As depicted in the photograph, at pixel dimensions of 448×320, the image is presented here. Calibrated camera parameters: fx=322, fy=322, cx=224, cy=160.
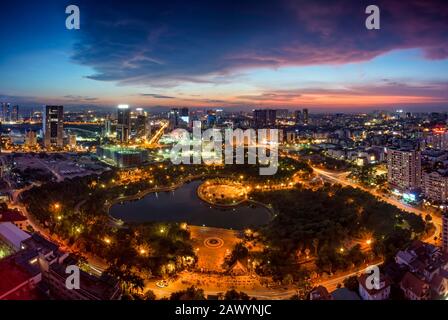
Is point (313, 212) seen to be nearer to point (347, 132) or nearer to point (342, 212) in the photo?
point (342, 212)

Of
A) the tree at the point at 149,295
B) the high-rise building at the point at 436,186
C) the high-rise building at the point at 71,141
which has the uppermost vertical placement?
the high-rise building at the point at 71,141

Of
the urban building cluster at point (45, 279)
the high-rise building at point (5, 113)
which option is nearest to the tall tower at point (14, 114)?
the high-rise building at point (5, 113)

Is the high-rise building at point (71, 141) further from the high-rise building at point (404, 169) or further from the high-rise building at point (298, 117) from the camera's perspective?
the high-rise building at point (298, 117)

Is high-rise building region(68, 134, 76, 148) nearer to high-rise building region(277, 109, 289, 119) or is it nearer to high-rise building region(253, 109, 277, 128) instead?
high-rise building region(253, 109, 277, 128)

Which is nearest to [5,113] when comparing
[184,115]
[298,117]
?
[184,115]

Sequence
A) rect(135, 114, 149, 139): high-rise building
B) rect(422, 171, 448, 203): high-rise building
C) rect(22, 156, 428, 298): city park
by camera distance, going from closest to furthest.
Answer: rect(22, 156, 428, 298): city park, rect(422, 171, 448, 203): high-rise building, rect(135, 114, 149, 139): high-rise building

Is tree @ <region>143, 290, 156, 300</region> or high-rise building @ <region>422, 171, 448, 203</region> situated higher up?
high-rise building @ <region>422, 171, 448, 203</region>

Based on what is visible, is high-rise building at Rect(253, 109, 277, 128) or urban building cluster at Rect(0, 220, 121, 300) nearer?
urban building cluster at Rect(0, 220, 121, 300)

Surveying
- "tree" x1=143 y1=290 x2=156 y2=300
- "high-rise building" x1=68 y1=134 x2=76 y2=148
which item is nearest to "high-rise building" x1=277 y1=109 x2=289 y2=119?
"high-rise building" x1=68 y1=134 x2=76 y2=148
